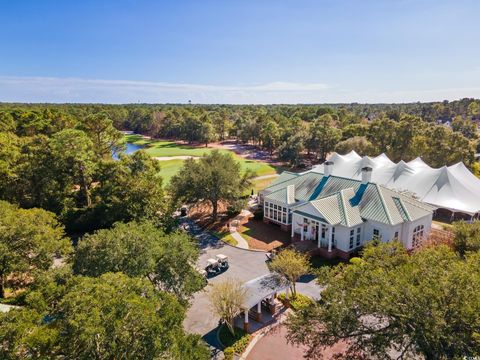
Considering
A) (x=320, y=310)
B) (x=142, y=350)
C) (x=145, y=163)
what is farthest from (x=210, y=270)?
(x=145, y=163)

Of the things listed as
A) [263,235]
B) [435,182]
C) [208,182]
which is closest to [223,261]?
[263,235]

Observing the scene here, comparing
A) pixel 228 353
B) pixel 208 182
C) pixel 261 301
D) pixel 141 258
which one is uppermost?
pixel 208 182

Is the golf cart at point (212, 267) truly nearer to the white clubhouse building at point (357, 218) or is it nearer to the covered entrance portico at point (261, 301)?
the covered entrance portico at point (261, 301)

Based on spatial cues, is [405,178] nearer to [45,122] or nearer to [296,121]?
[296,121]

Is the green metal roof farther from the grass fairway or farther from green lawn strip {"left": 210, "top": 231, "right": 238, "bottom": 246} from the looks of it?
the grass fairway

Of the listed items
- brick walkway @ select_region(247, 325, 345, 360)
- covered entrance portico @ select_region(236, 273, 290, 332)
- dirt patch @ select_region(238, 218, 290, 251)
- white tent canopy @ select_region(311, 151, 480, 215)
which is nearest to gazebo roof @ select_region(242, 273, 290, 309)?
covered entrance portico @ select_region(236, 273, 290, 332)

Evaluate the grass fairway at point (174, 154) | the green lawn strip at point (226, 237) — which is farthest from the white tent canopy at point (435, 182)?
the grass fairway at point (174, 154)

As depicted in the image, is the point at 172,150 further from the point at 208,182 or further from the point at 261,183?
the point at 208,182
